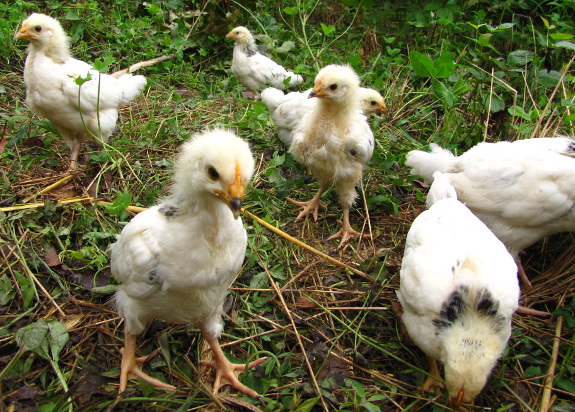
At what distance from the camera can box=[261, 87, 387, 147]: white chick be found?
145 inches

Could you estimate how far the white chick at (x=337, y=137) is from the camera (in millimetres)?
3051

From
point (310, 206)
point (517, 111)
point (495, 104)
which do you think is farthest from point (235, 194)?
point (495, 104)

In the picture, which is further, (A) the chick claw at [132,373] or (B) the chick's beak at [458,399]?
(A) the chick claw at [132,373]

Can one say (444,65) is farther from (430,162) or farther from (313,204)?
(313,204)

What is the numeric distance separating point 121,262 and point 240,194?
84 centimetres

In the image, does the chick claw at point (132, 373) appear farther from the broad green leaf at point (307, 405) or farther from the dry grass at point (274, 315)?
the broad green leaf at point (307, 405)

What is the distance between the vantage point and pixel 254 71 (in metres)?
4.70

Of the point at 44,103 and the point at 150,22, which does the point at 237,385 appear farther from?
the point at 150,22

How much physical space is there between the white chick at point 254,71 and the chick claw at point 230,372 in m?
3.18

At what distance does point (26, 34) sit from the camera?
3350mm

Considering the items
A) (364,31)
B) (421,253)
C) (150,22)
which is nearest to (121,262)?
(421,253)

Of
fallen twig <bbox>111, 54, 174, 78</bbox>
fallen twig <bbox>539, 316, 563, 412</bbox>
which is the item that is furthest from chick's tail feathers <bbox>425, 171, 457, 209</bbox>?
fallen twig <bbox>111, 54, 174, 78</bbox>

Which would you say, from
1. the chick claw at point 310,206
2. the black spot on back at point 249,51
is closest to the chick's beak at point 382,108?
the chick claw at point 310,206

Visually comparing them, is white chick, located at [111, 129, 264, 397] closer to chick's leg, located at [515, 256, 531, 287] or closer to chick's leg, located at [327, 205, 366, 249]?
chick's leg, located at [327, 205, 366, 249]
